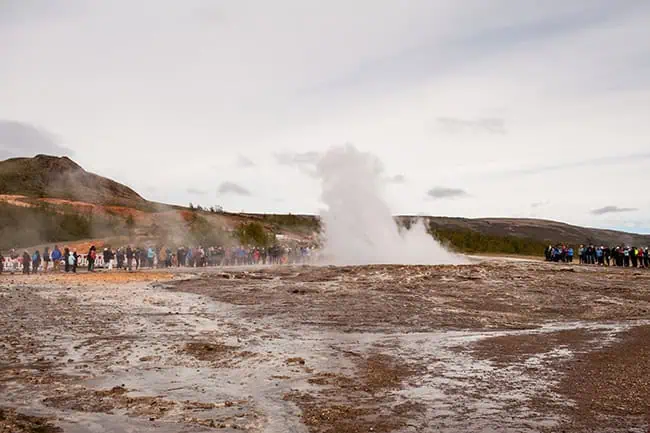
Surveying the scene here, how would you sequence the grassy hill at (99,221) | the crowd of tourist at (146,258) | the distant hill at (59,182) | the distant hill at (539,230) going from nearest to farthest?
the crowd of tourist at (146,258) < the grassy hill at (99,221) < the distant hill at (59,182) < the distant hill at (539,230)

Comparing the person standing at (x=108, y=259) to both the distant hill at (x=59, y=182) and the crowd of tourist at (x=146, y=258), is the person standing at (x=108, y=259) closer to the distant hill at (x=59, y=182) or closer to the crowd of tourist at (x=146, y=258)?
the crowd of tourist at (x=146, y=258)

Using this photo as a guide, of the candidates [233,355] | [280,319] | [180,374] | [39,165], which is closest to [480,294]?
[280,319]

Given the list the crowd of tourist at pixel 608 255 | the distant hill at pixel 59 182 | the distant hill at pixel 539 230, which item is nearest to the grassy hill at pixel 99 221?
the distant hill at pixel 59 182

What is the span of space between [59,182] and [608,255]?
78535 millimetres

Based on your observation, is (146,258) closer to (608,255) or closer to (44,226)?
(44,226)

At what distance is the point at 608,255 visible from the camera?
3912 centimetres

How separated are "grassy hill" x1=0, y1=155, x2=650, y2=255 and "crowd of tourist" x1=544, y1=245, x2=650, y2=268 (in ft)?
33.2

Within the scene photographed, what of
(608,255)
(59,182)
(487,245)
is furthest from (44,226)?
(608,255)

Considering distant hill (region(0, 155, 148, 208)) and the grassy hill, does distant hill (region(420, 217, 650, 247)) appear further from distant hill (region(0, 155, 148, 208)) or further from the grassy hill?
distant hill (region(0, 155, 148, 208))

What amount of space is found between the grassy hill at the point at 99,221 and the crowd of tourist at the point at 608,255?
10120mm

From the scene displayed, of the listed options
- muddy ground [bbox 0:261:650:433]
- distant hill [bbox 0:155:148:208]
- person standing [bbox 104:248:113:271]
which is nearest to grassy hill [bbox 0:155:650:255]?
distant hill [bbox 0:155:148:208]

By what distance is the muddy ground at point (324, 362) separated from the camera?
619 cm

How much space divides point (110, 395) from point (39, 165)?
10186 centimetres

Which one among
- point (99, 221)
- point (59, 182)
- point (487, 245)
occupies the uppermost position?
point (59, 182)
